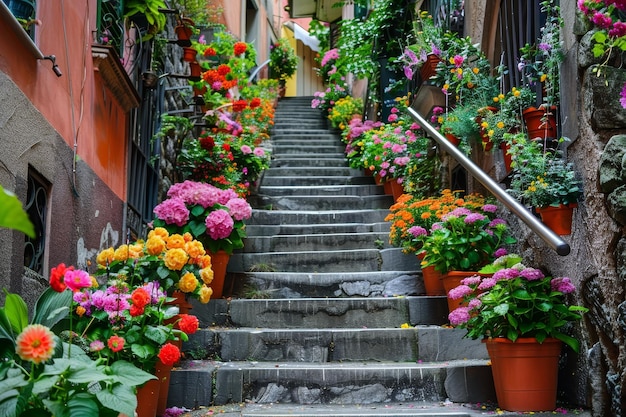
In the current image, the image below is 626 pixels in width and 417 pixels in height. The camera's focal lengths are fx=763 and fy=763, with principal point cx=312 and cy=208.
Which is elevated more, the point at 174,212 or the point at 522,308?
the point at 174,212

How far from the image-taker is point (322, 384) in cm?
386

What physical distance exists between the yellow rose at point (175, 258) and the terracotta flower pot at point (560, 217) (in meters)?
1.69

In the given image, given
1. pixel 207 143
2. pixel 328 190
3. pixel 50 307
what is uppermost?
pixel 207 143

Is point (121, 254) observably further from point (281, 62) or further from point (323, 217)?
point (281, 62)

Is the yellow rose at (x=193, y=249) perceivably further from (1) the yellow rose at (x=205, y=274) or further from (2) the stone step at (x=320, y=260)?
(2) the stone step at (x=320, y=260)

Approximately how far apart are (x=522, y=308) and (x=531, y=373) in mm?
286

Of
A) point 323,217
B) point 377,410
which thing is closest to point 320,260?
point 323,217

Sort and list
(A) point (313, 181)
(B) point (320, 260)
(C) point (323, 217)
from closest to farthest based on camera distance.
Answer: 1. (B) point (320, 260)
2. (C) point (323, 217)
3. (A) point (313, 181)

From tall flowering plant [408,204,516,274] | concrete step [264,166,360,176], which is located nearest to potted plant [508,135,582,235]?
tall flowering plant [408,204,516,274]

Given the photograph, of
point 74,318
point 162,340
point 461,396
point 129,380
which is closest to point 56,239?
point 74,318

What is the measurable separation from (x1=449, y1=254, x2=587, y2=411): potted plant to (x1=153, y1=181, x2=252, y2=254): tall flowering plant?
1.90 m

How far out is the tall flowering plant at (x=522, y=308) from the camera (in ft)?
11.0

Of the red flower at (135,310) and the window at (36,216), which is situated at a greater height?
the window at (36,216)

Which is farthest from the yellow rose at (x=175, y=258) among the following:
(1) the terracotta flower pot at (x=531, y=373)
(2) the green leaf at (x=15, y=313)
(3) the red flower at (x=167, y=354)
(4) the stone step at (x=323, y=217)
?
(4) the stone step at (x=323, y=217)
